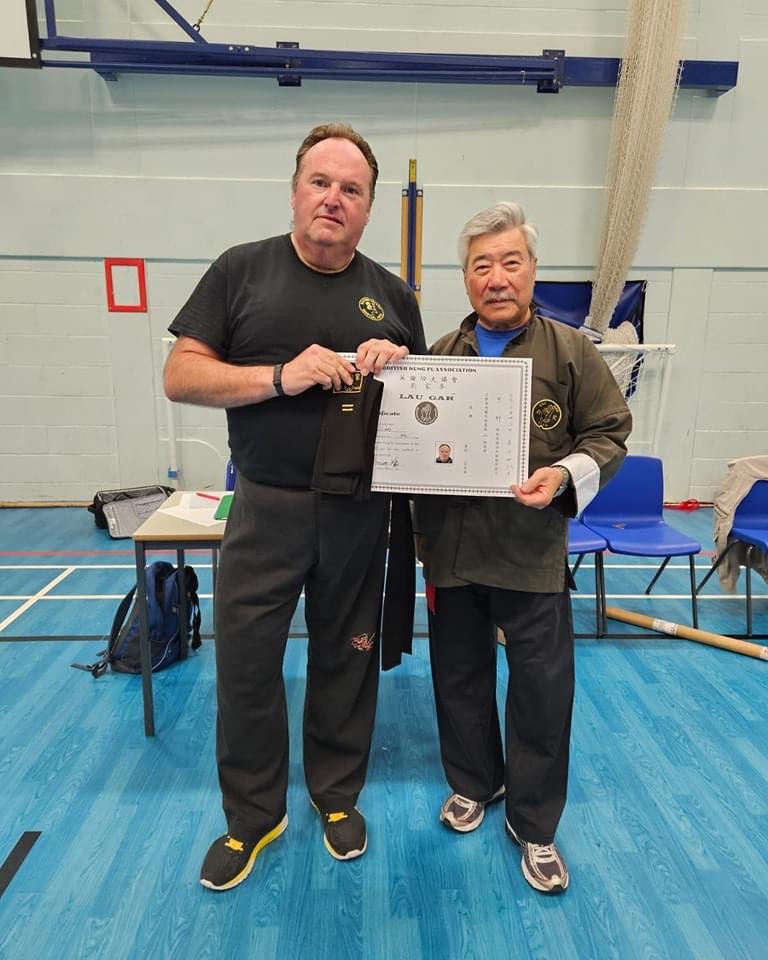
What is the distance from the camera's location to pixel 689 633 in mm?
3156

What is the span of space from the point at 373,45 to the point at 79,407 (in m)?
3.72

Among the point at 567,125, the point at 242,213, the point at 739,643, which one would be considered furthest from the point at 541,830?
the point at 567,125

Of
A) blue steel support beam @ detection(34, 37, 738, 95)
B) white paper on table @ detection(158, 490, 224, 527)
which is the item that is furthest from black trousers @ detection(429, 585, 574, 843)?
blue steel support beam @ detection(34, 37, 738, 95)

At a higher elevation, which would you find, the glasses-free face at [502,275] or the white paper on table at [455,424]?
the glasses-free face at [502,275]

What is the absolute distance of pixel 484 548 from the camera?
1679 mm

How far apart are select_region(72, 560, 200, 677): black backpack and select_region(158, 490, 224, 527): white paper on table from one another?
0.45m

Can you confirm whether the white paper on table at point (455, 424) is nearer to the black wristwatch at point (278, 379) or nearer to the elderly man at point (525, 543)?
the elderly man at point (525, 543)

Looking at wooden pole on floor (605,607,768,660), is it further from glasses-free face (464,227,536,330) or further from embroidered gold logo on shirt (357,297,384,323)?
embroidered gold logo on shirt (357,297,384,323)

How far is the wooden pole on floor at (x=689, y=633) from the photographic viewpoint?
3004mm

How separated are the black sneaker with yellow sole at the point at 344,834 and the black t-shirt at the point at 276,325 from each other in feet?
3.37

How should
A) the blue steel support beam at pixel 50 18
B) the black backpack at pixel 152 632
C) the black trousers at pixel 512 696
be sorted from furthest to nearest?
the blue steel support beam at pixel 50 18
the black backpack at pixel 152 632
the black trousers at pixel 512 696

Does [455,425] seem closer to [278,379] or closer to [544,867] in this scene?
[278,379]

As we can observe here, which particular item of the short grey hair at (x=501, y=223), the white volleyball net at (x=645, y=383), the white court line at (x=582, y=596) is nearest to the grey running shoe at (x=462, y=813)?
the short grey hair at (x=501, y=223)

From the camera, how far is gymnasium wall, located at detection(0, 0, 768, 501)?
4.93 metres
